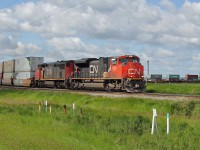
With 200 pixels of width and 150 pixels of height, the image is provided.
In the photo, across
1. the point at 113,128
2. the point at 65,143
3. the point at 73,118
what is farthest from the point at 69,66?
the point at 65,143

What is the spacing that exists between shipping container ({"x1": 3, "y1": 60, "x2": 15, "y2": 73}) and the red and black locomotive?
16.4 metres

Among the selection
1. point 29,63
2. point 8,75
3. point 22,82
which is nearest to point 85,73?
point 29,63

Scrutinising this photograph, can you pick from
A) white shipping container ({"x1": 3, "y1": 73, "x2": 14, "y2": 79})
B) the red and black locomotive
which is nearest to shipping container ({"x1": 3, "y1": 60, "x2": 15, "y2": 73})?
white shipping container ({"x1": 3, "y1": 73, "x2": 14, "y2": 79})

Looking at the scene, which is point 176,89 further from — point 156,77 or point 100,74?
point 156,77

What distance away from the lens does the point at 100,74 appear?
130ft

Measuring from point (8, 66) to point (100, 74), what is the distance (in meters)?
34.0

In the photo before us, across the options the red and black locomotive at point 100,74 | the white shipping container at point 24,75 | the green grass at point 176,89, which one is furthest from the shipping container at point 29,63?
the green grass at point 176,89

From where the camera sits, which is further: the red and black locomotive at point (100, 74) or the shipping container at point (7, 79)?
the shipping container at point (7, 79)

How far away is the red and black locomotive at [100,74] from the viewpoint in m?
36.2

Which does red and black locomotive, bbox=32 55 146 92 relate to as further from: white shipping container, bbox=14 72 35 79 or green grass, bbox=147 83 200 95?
white shipping container, bbox=14 72 35 79

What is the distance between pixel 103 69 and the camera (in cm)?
3919

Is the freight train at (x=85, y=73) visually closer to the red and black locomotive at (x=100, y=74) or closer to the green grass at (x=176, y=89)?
the red and black locomotive at (x=100, y=74)

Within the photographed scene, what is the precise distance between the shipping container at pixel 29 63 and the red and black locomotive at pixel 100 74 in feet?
27.4

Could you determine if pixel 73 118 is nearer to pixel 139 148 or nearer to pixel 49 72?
pixel 139 148
